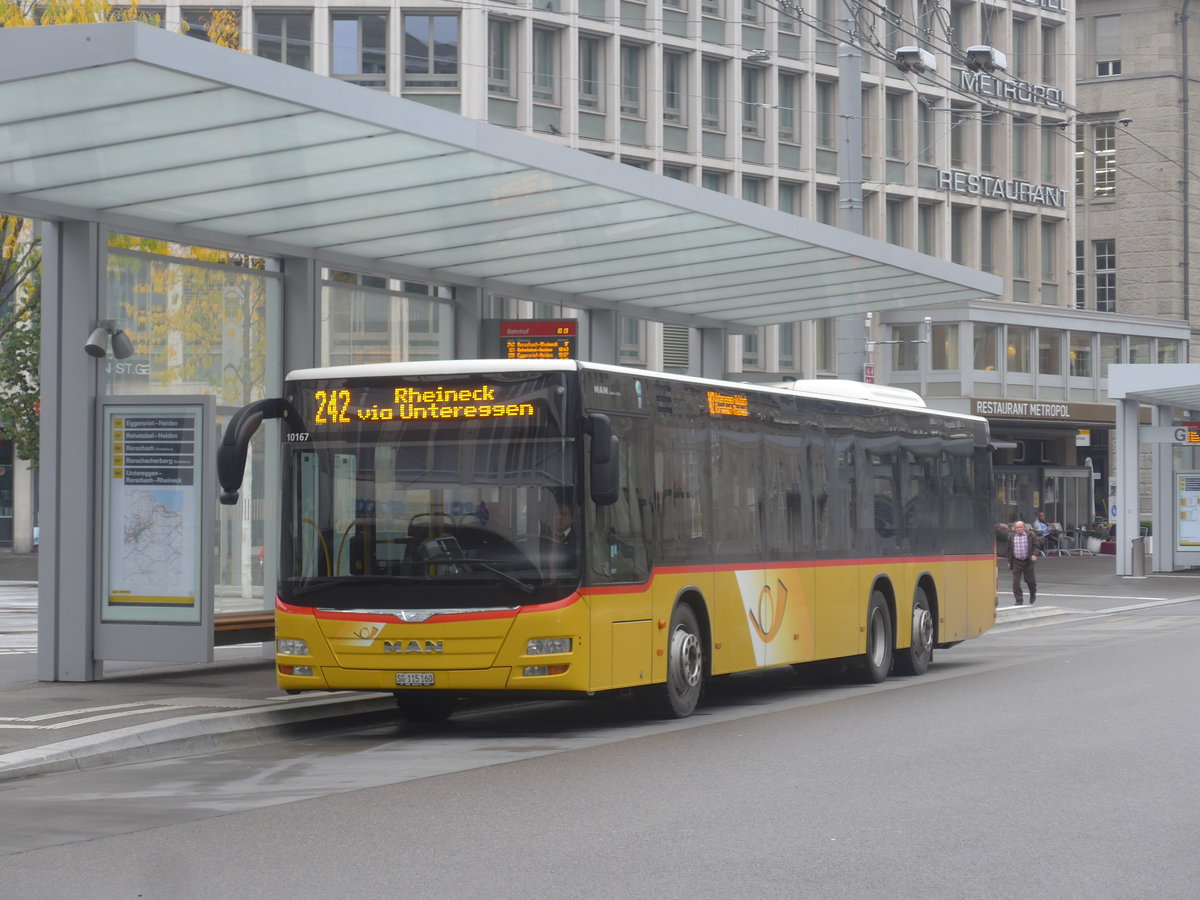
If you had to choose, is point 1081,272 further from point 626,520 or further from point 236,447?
point 236,447

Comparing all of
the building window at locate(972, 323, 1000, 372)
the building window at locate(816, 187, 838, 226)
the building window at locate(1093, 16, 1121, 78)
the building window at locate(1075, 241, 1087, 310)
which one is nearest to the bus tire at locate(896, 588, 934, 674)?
the building window at locate(816, 187, 838, 226)

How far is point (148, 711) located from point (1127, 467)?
3303 centimetres

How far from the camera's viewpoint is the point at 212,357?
668 inches

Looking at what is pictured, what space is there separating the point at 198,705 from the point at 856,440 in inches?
283

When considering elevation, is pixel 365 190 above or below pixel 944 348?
below

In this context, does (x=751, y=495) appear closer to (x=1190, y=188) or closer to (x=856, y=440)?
(x=856, y=440)

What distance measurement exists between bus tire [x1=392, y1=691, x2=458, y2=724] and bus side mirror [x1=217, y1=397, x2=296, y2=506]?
2.16 meters

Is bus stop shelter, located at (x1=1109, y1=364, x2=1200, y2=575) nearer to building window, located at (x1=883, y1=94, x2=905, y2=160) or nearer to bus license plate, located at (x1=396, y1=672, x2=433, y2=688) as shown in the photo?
building window, located at (x1=883, y1=94, x2=905, y2=160)

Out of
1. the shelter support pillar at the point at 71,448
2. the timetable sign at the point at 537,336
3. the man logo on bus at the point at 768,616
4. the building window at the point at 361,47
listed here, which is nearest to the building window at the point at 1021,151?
the building window at the point at 361,47

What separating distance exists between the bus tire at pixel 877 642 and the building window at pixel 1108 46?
58411mm

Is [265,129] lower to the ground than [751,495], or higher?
higher

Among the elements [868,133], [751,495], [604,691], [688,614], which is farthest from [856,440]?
[868,133]

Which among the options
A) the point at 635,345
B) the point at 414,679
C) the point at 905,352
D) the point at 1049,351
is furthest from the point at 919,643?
the point at 1049,351

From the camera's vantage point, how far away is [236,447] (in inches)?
510
